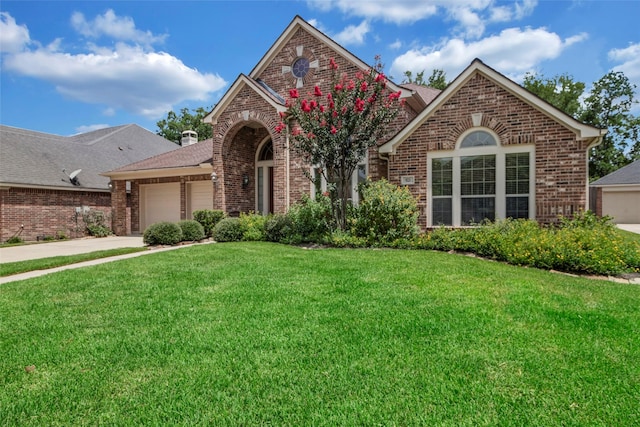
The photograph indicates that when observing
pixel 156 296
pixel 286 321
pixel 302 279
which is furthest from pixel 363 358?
pixel 156 296

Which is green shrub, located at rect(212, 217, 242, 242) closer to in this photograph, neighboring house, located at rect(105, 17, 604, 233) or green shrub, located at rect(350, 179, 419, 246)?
neighboring house, located at rect(105, 17, 604, 233)

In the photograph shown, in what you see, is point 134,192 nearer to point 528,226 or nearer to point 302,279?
point 302,279

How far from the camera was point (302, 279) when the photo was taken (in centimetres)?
586

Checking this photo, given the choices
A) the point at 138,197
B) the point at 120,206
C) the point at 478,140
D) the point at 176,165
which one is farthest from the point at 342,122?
the point at 120,206

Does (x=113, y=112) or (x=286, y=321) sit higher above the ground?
(x=113, y=112)

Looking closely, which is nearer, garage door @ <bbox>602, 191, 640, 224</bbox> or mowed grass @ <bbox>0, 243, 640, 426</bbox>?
mowed grass @ <bbox>0, 243, 640, 426</bbox>

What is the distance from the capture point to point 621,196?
24.9 m

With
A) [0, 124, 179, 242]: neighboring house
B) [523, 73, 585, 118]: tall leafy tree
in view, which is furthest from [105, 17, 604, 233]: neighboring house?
[523, 73, 585, 118]: tall leafy tree

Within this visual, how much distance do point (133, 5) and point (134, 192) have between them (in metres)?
9.88

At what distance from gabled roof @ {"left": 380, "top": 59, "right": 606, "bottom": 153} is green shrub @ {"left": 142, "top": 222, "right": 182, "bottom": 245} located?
7470 mm

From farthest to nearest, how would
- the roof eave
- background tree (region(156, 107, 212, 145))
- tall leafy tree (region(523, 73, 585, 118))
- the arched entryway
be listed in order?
background tree (region(156, 107, 212, 145)) < tall leafy tree (region(523, 73, 585, 118)) < the arched entryway < the roof eave

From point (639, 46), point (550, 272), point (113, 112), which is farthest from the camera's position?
point (113, 112)

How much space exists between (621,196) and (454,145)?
22481mm

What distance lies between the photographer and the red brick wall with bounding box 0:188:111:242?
15837 millimetres
